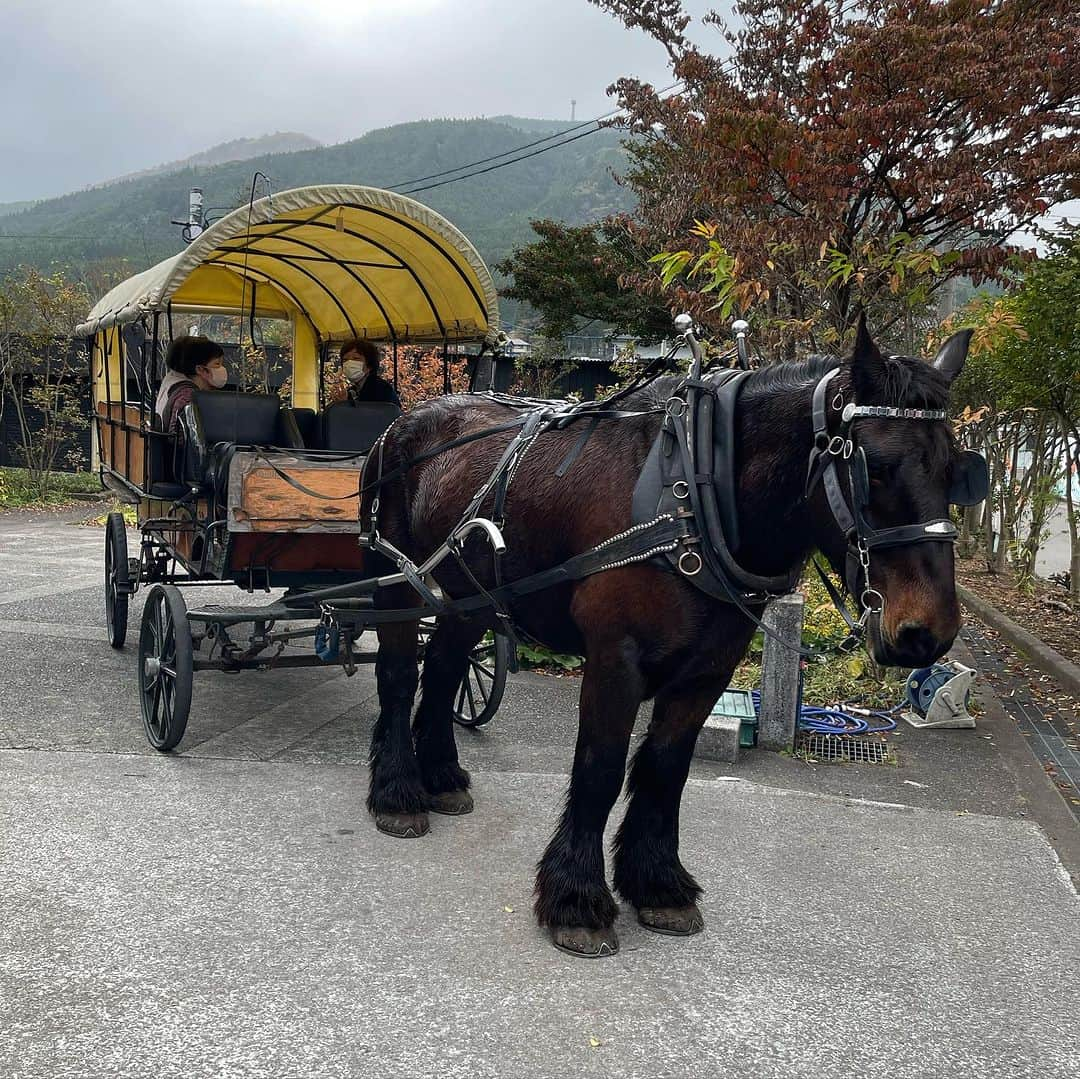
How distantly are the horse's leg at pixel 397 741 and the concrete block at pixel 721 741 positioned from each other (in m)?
1.67

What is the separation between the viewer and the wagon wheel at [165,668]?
5.07m

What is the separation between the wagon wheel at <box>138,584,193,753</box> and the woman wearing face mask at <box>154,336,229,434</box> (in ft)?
4.19

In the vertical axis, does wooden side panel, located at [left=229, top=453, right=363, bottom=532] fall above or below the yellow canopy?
below

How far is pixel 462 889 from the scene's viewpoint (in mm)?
3822

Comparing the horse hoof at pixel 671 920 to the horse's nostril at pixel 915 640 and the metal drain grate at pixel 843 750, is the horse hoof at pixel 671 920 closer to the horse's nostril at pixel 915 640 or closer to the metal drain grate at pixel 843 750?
the horse's nostril at pixel 915 640

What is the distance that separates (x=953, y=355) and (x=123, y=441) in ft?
19.3

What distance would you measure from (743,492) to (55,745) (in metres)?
3.97

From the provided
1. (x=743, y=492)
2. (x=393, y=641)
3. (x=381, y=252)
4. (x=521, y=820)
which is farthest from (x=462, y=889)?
(x=381, y=252)

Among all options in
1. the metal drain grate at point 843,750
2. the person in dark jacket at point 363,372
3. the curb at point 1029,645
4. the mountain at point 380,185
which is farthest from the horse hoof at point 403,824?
the mountain at point 380,185

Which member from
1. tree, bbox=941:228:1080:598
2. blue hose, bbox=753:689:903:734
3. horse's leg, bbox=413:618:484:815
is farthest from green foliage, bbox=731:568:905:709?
horse's leg, bbox=413:618:484:815

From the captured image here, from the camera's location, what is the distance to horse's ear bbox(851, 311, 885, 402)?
2.83 m

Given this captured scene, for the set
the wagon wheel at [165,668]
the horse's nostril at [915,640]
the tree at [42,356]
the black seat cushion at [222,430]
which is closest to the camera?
the horse's nostril at [915,640]

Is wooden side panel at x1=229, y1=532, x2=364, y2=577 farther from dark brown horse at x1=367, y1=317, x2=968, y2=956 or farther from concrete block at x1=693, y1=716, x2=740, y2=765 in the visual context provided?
concrete block at x1=693, y1=716, x2=740, y2=765

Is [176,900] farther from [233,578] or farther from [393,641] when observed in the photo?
[233,578]
